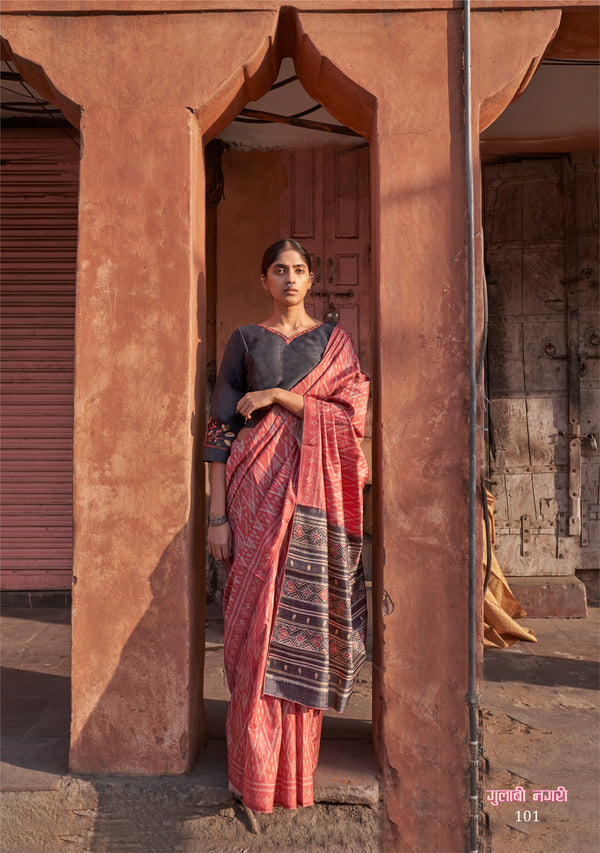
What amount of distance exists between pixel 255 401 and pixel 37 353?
3.33 m

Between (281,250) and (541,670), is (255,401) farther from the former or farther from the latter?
(541,670)

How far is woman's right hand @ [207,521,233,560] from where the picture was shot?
2.59 m

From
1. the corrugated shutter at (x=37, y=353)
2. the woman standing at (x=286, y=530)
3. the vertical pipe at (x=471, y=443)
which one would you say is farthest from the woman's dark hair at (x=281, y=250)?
the corrugated shutter at (x=37, y=353)

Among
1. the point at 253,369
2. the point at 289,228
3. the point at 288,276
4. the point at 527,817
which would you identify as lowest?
the point at 527,817

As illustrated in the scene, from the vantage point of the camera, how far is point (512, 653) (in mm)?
4262

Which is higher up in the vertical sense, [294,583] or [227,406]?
[227,406]

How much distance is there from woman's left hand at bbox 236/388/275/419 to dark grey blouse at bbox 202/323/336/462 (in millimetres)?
98

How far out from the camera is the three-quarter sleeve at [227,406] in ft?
8.59

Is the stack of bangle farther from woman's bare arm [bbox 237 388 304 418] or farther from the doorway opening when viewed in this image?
the doorway opening

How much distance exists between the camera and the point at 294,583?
242cm

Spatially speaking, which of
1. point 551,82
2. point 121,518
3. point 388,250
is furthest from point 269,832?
point 551,82

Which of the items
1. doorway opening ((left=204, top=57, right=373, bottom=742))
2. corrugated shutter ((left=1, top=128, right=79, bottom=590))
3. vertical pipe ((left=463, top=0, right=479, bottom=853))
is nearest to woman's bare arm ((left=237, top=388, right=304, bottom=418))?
vertical pipe ((left=463, top=0, right=479, bottom=853))

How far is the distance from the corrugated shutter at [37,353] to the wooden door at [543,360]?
10.9 ft

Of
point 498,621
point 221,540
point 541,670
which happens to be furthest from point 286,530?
point 498,621
